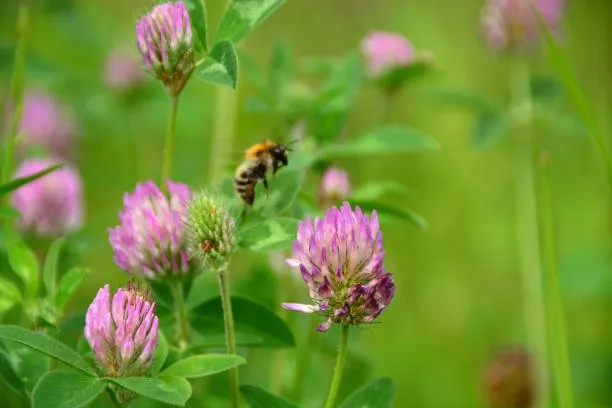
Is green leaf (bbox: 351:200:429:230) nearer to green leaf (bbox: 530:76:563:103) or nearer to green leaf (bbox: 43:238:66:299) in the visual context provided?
green leaf (bbox: 43:238:66:299)

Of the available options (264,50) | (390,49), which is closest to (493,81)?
(264,50)

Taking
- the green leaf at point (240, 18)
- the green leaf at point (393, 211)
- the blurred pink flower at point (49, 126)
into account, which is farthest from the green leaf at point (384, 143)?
the blurred pink flower at point (49, 126)

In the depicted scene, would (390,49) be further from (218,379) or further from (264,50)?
(264,50)

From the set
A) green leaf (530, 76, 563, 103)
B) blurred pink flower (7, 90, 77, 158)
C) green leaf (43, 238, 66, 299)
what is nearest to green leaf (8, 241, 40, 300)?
green leaf (43, 238, 66, 299)

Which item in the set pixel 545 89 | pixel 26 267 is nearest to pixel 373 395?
pixel 26 267

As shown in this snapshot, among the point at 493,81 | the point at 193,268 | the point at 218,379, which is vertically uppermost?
the point at 493,81
